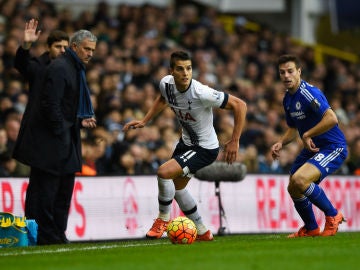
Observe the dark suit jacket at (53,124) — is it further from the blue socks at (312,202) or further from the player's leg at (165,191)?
the blue socks at (312,202)

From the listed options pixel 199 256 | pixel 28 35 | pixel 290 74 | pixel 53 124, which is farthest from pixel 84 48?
pixel 199 256

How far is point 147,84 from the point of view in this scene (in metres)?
19.0

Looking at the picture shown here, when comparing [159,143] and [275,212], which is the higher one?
[159,143]

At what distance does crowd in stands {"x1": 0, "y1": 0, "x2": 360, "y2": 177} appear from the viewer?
16.0 m

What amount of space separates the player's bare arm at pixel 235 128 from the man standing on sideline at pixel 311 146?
2.73 ft

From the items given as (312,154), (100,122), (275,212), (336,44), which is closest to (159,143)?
(100,122)

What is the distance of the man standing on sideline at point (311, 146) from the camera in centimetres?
1151

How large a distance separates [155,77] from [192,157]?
8959 millimetres

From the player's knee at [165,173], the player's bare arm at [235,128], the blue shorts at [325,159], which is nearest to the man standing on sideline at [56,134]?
the player's knee at [165,173]

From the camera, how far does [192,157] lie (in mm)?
11281

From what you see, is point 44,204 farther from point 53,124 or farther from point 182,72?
point 182,72

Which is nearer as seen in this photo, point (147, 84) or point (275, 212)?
point (275, 212)

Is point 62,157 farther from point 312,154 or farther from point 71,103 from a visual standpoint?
point 312,154

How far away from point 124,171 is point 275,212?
2641 millimetres
